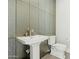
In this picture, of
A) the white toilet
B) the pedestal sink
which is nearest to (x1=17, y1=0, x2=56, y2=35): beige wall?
the pedestal sink

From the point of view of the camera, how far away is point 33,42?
176cm

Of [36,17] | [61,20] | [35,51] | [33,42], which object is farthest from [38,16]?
[35,51]

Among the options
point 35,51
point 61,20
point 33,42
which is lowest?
point 35,51

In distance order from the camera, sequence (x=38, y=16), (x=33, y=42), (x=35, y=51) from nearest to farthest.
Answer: (x=33, y=42), (x=35, y=51), (x=38, y=16)

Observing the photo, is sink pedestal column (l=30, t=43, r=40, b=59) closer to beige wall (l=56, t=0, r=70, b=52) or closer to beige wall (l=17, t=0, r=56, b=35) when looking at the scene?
beige wall (l=17, t=0, r=56, b=35)

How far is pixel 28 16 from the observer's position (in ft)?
6.18

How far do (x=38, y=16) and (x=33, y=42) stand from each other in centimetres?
61

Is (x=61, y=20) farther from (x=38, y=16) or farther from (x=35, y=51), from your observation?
(x=35, y=51)

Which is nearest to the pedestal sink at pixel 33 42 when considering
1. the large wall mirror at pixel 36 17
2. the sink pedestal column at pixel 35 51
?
the sink pedestal column at pixel 35 51

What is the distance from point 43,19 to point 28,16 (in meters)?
0.40

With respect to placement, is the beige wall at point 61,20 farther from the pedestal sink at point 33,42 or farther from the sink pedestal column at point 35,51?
the sink pedestal column at point 35,51
